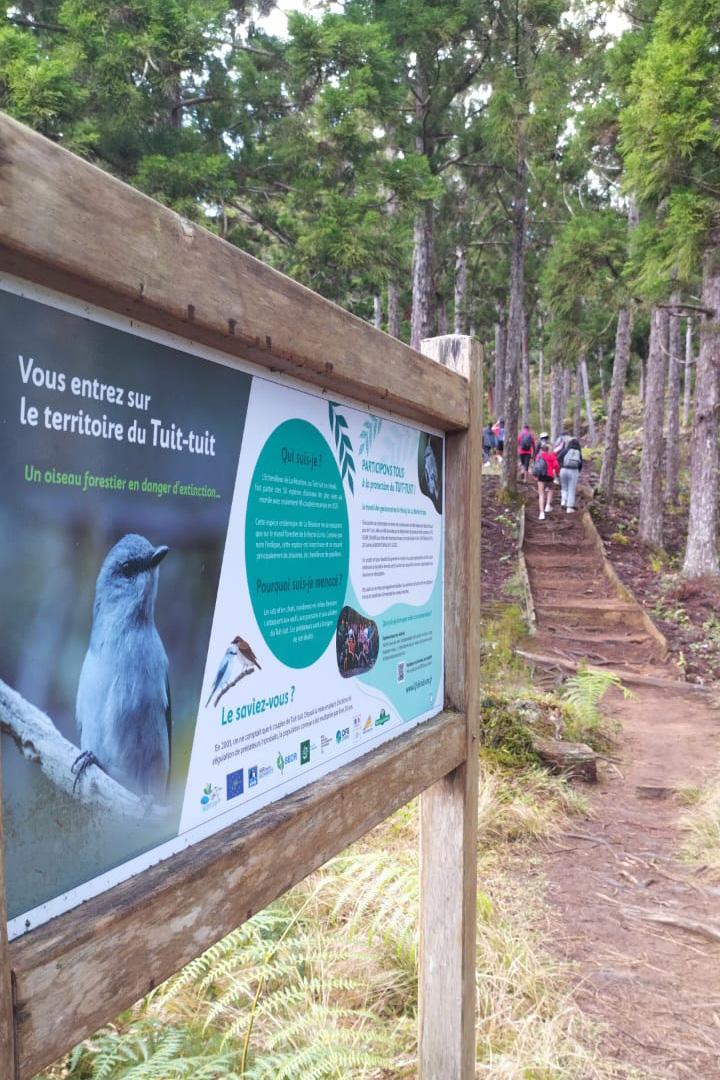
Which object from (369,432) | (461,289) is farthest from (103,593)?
(461,289)

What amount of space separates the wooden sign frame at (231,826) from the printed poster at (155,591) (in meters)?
0.04

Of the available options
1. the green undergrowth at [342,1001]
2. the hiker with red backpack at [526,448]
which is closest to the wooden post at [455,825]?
the green undergrowth at [342,1001]

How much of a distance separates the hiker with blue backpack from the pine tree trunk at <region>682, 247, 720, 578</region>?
288cm

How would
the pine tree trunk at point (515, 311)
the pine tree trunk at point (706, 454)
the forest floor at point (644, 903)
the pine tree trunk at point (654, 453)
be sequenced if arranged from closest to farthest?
the forest floor at point (644, 903), the pine tree trunk at point (706, 454), the pine tree trunk at point (654, 453), the pine tree trunk at point (515, 311)

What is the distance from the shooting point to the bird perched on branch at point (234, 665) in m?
1.17

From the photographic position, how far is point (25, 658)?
862 millimetres

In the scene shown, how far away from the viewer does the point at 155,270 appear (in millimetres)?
1026

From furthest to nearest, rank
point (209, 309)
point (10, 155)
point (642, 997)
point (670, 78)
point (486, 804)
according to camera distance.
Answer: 1. point (670, 78)
2. point (486, 804)
3. point (642, 997)
4. point (209, 309)
5. point (10, 155)

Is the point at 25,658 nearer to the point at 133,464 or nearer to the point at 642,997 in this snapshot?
the point at 133,464

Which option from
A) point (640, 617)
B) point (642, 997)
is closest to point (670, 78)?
point (640, 617)

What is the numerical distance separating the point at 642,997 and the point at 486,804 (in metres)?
1.48

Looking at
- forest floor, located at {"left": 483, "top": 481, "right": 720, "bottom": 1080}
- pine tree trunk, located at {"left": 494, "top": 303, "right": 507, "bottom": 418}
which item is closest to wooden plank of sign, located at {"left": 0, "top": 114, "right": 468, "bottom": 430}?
forest floor, located at {"left": 483, "top": 481, "right": 720, "bottom": 1080}

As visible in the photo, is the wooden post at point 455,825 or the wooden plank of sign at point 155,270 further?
the wooden post at point 455,825

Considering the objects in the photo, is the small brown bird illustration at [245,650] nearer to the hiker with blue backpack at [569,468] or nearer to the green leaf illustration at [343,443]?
the green leaf illustration at [343,443]
